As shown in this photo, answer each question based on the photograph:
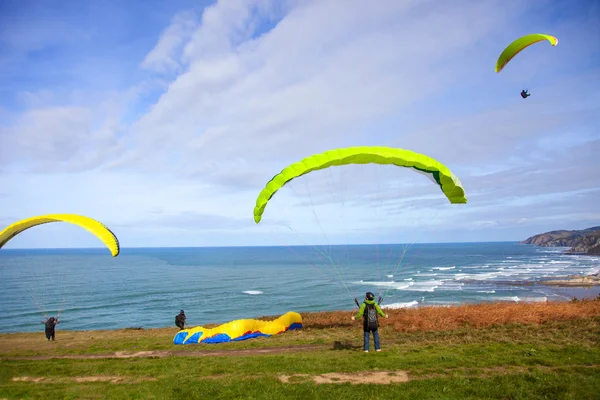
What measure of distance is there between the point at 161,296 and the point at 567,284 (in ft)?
176

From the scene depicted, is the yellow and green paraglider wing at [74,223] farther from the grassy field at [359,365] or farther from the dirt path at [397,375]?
the dirt path at [397,375]

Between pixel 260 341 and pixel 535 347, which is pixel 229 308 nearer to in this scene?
pixel 260 341

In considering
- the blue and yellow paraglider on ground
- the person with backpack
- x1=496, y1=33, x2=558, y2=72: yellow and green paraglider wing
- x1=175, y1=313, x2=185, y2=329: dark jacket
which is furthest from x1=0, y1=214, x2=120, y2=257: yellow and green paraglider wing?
x1=496, y1=33, x2=558, y2=72: yellow and green paraglider wing

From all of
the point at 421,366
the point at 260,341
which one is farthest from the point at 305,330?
the point at 421,366

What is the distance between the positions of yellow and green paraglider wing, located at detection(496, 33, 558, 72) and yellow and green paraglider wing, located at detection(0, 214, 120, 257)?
16.5m

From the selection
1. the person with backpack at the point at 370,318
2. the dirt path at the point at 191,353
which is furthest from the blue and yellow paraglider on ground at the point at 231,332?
the person with backpack at the point at 370,318

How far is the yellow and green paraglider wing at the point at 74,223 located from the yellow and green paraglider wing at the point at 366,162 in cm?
790

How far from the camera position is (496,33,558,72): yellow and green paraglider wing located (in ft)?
41.0

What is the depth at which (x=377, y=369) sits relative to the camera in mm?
9406

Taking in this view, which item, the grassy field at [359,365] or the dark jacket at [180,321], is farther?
the dark jacket at [180,321]

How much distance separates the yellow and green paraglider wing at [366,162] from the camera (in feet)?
38.2

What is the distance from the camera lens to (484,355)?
9.95 meters

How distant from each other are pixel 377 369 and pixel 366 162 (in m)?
6.04

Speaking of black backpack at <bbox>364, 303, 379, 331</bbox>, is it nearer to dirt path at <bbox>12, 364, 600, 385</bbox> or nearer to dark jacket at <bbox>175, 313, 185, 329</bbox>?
dirt path at <bbox>12, 364, 600, 385</bbox>
